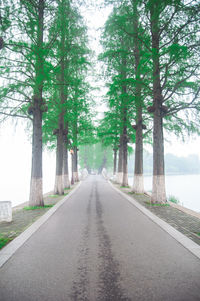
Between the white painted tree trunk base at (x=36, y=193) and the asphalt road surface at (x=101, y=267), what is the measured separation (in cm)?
476

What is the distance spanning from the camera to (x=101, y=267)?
13.1ft

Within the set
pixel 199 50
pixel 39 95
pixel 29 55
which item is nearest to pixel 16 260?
pixel 29 55

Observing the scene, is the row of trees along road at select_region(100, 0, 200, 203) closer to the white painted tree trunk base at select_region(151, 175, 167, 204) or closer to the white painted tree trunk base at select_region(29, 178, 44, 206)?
the white painted tree trunk base at select_region(151, 175, 167, 204)

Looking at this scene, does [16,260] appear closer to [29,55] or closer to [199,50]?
[29,55]

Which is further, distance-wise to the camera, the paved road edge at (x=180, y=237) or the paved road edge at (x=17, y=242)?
the paved road edge at (x=180, y=237)

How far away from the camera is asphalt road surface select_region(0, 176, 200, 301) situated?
3.14m

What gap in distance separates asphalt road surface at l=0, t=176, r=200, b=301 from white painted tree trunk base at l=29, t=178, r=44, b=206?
15.6ft

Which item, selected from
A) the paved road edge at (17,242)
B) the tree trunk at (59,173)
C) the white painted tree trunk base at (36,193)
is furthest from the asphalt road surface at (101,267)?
the tree trunk at (59,173)

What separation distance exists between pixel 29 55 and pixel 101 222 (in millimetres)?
7397

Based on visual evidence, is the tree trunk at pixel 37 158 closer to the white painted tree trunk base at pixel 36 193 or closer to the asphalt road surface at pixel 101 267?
the white painted tree trunk base at pixel 36 193

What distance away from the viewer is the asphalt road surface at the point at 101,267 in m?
3.14

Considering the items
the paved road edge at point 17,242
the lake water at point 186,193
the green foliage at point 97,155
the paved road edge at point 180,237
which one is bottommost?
the lake water at point 186,193

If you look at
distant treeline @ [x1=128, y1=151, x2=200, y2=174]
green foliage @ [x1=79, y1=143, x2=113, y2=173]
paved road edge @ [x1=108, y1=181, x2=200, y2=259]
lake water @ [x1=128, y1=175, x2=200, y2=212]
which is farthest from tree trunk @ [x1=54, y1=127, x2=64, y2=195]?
distant treeline @ [x1=128, y1=151, x2=200, y2=174]

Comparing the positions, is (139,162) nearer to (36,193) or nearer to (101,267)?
(36,193)
